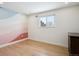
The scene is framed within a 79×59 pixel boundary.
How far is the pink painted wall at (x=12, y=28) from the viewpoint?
3.89 m

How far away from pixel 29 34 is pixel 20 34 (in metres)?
0.60

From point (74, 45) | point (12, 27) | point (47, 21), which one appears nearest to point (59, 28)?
point (47, 21)

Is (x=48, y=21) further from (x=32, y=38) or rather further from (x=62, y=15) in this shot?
(x=32, y=38)

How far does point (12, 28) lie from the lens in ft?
13.7

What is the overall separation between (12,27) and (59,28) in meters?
1.97

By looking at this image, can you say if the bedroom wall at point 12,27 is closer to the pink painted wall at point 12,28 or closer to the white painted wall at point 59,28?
the pink painted wall at point 12,28

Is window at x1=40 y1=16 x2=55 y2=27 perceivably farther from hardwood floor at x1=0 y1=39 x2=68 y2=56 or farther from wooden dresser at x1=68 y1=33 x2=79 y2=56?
wooden dresser at x1=68 y1=33 x2=79 y2=56

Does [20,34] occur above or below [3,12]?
below

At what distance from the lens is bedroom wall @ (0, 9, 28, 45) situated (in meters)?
3.86

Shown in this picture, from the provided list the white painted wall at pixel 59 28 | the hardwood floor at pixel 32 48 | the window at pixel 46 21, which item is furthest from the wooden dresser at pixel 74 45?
the window at pixel 46 21

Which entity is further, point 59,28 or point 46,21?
point 59,28

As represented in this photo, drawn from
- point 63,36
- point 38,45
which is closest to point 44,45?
point 38,45

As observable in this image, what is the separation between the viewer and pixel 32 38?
3734mm

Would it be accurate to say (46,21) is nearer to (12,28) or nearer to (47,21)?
(47,21)
